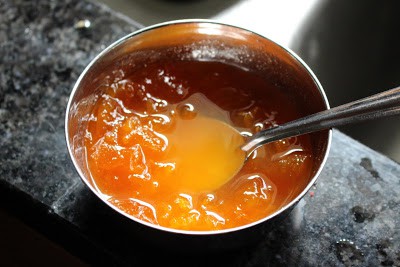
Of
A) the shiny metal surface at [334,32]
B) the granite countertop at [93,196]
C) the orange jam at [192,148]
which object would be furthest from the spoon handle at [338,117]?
the shiny metal surface at [334,32]

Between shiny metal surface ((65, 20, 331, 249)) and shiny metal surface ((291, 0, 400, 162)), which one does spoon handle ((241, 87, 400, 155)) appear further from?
shiny metal surface ((291, 0, 400, 162))

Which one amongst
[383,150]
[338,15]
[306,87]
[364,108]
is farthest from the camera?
[338,15]

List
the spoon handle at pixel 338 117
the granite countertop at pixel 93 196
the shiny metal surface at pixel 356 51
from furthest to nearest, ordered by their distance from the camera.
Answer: the shiny metal surface at pixel 356 51 < the granite countertop at pixel 93 196 < the spoon handle at pixel 338 117

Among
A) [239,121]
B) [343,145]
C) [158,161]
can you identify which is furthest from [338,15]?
[158,161]

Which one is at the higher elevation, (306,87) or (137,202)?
(306,87)

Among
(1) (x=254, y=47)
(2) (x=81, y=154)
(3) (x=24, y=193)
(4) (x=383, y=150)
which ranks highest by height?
(1) (x=254, y=47)

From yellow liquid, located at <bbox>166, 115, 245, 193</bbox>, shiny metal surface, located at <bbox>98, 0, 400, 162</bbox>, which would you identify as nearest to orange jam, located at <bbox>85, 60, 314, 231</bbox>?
yellow liquid, located at <bbox>166, 115, 245, 193</bbox>

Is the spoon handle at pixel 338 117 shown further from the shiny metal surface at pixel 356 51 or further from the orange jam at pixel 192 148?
the shiny metal surface at pixel 356 51

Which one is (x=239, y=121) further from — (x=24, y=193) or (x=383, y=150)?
(x=383, y=150)
